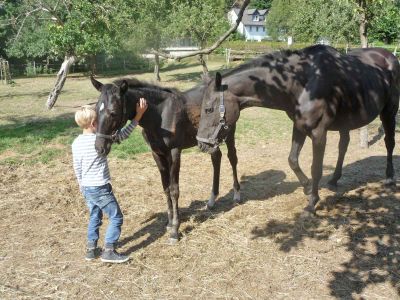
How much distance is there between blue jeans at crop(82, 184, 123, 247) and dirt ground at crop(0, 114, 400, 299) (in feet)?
0.98

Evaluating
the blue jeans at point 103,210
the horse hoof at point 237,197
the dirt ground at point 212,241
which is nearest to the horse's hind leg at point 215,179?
the dirt ground at point 212,241

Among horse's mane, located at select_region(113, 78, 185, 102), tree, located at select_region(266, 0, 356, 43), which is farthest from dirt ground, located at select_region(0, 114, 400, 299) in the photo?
tree, located at select_region(266, 0, 356, 43)

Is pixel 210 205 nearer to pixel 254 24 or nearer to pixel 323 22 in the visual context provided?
pixel 323 22

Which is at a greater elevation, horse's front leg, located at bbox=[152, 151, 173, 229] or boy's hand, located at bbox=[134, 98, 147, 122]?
boy's hand, located at bbox=[134, 98, 147, 122]

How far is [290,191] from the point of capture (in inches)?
236

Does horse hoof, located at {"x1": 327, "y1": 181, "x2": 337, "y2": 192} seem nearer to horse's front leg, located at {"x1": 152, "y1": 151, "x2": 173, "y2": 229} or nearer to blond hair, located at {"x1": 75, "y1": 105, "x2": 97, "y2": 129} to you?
horse's front leg, located at {"x1": 152, "y1": 151, "x2": 173, "y2": 229}

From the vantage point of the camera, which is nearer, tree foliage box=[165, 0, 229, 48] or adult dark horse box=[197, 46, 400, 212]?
adult dark horse box=[197, 46, 400, 212]

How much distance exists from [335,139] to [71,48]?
28.1 feet

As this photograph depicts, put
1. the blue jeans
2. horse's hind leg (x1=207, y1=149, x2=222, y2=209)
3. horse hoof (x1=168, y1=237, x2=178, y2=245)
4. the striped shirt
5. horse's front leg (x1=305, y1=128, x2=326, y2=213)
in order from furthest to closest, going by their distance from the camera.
Result: horse's hind leg (x1=207, y1=149, x2=222, y2=209) < horse's front leg (x1=305, y1=128, x2=326, y2=213) < horse hoof (x1=168, y1=237, x2=178, y2=245) < the blue jeans < the striped shirt

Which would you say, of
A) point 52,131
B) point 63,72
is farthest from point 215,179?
point 63,72

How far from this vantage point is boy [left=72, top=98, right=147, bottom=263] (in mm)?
3848

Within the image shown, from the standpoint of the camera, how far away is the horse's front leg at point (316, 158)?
4.73 metres

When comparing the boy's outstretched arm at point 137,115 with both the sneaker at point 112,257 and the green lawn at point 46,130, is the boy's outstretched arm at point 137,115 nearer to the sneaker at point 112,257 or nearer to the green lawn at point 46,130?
the sneaker at point 112,257

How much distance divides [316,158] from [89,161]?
9.32 feet
